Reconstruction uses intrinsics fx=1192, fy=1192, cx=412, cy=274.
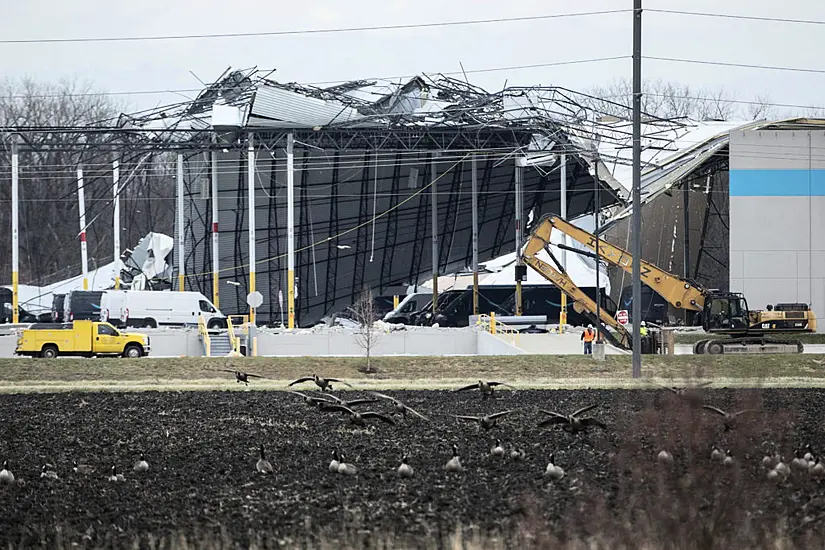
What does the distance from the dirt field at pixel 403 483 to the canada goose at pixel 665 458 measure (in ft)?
0.37

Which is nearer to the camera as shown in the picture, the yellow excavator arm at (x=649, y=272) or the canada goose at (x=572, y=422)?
the canada goose at (x=572, y=422)

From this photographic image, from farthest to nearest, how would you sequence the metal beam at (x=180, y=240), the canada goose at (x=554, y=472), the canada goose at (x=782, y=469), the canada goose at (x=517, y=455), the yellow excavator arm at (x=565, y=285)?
the metal beam at (x=180, y=240)
the yellow excavator arm at (x=565, y=285)
the canada goose at (x=517, y=455)
the canada goose at (x=554, y=472)
the canada goose at (x=782, y=469)

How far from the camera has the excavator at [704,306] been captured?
37969 millimetres

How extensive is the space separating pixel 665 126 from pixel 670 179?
4.28 meters

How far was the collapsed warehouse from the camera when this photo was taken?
5428 centimetres

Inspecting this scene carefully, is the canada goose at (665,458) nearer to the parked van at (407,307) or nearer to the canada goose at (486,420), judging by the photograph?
the canada goose at (486,420)

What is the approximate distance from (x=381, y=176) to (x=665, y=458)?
52007 mm

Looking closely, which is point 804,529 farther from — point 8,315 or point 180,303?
point 8,315

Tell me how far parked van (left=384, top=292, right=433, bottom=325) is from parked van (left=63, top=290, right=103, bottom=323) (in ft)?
51.8

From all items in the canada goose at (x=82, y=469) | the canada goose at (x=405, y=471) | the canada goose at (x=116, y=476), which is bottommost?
the canada goose at (x=116, y=476)

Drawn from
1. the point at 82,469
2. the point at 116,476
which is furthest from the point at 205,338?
the point at 116,476

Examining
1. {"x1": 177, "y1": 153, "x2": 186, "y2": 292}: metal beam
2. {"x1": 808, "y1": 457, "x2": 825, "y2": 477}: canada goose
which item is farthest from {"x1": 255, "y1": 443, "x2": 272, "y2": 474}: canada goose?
{"x1": 177, "y1": 153, "x2": 186, "y2": 292}: metal beam

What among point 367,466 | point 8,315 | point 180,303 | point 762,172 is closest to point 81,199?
point 180,303

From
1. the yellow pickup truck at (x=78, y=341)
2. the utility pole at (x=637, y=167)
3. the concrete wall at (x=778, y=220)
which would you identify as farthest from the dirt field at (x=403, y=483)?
the concrete wall at (x=778, y=220)
